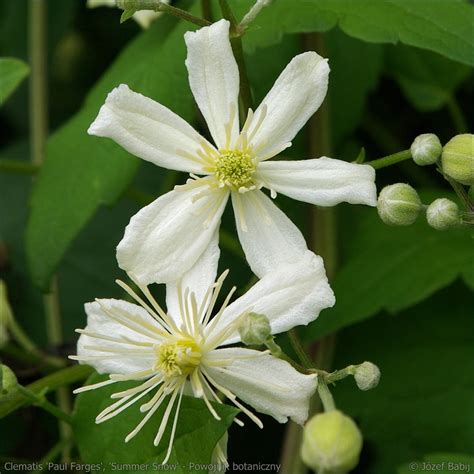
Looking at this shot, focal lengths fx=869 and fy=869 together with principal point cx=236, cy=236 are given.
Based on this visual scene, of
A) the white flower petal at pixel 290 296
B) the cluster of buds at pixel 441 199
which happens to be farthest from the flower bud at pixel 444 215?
the white flower petal at pixel 290 296

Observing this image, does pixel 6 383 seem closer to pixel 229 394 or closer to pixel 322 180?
pixel 229 394

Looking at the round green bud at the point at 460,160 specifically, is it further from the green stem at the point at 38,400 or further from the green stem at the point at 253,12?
the green stem at the point at 38,400

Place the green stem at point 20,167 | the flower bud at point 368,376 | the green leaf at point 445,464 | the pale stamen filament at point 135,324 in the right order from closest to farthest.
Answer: the flower bud at point 368,376
the pale stamen filament at point 135,324
the green leaf at point 445,464
the green stem at point 20,167

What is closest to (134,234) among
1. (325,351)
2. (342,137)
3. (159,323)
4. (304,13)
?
(159,323)

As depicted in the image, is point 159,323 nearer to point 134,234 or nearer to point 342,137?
point 134,234

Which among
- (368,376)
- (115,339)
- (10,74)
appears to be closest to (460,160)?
(368,376)

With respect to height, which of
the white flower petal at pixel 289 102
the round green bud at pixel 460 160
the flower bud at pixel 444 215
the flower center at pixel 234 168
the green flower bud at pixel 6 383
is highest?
the white flower petal at pixel 289 102

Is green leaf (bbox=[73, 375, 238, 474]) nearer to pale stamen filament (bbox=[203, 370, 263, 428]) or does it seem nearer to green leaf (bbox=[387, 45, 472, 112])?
pale stamen filament (bbox=[203, 370, 263, 428])
